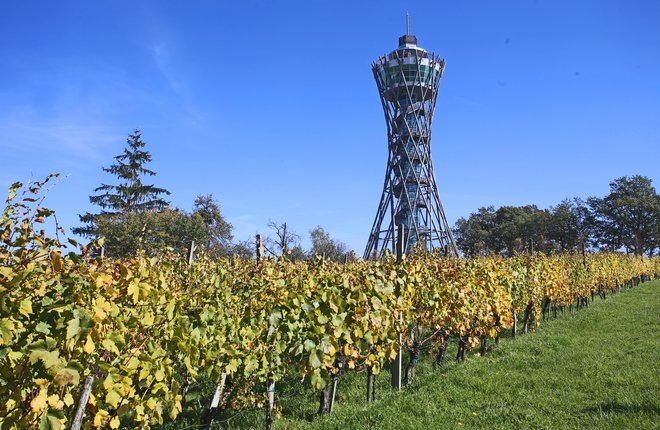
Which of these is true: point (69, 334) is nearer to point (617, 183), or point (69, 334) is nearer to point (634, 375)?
point (634, 375)

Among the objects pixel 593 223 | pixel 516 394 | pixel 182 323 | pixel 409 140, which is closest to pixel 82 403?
pixel 182 323

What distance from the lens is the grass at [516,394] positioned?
4793 millimetres

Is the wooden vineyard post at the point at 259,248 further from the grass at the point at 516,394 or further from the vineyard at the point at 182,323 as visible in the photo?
the grass at the point at 516,394

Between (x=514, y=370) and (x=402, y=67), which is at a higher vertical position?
(x=402, y=67)

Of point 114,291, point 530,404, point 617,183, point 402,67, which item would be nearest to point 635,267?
point 402,67

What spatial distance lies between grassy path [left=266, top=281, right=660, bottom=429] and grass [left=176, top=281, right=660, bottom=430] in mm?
11

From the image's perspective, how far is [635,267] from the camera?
2748cm

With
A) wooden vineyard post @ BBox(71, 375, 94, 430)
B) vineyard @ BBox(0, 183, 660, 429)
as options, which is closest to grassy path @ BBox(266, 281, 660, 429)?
vineyard @ BBox(0, 183, 660, 429)

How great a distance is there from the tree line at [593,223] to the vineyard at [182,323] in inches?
1962

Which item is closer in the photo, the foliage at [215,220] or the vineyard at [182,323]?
the vineyard at [182,323]

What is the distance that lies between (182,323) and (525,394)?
178 inches

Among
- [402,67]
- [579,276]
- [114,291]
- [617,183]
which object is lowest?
[114,291]

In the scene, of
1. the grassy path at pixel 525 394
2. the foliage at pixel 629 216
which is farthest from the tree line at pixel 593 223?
the grassy path at pixel 525 394

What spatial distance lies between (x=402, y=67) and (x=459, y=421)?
39.2m
